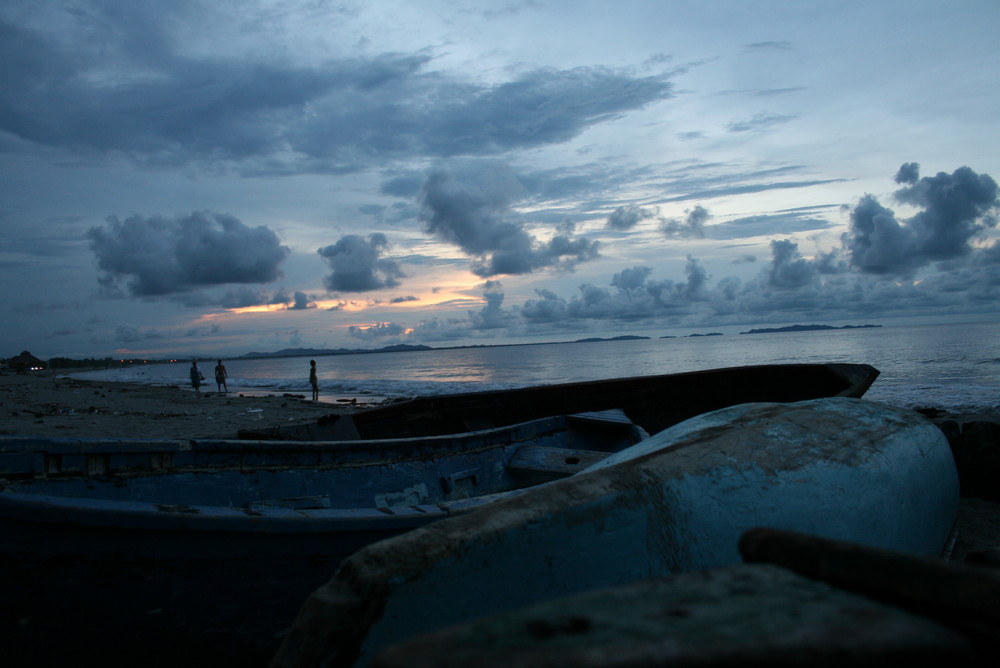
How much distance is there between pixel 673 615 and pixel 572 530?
1.28 meters

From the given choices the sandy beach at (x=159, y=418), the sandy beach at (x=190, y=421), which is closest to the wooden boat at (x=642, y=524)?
the sandy beach at (x=190, y=421)

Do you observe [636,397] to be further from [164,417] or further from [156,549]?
[164,417]

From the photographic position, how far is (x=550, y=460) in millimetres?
6473

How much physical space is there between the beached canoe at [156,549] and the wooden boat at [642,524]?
174 cm

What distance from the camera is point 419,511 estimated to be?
406cm

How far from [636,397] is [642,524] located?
7.66m

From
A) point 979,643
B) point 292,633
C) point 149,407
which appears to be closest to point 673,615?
point 979,643

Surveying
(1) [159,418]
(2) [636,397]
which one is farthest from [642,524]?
(1) [159,418]

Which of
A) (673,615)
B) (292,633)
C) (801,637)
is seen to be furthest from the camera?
(292,633)

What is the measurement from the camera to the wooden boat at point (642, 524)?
1988 millimetres

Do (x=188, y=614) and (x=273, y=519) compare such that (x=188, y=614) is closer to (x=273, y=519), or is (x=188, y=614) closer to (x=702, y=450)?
(x=273, y=519)

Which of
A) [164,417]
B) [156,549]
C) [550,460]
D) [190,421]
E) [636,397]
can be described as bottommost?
[190,421]

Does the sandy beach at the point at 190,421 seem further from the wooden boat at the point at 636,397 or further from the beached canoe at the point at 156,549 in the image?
the beached canoe at the point at 156,549

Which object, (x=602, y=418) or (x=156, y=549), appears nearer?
(x=156, y=549)
